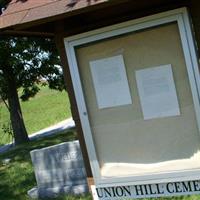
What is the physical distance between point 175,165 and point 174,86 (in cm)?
66

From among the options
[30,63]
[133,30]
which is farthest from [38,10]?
[30,63]

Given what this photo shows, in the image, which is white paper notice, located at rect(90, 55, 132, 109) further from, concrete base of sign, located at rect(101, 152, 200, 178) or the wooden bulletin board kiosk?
concrete base of sign, located at rect(101, 152, 200, 178)

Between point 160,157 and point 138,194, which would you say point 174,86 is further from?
point 138,194

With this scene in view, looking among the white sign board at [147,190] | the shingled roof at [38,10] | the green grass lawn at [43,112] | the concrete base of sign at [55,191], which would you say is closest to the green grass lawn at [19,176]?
the concrete base of sign at [55,191]

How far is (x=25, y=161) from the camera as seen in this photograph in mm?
12062

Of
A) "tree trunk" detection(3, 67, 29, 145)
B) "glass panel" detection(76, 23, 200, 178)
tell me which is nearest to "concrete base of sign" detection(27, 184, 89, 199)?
"glass panel" detection(76, 23, 200, 178)

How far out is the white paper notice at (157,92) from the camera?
4480 millimetres

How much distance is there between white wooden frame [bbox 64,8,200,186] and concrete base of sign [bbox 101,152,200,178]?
0.19ft

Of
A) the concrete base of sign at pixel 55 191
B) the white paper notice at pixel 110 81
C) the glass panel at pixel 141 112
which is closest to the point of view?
the glass panel at pixel 141 112

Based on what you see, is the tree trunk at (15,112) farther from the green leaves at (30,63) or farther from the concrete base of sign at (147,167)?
the concrete base of sign at (147,167)

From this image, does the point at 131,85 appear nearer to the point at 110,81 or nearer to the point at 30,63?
the point at 110,81

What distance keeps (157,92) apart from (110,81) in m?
0.41

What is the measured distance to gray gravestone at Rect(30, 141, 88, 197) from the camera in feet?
25.2

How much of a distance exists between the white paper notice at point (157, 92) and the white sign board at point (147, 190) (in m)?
0.57
